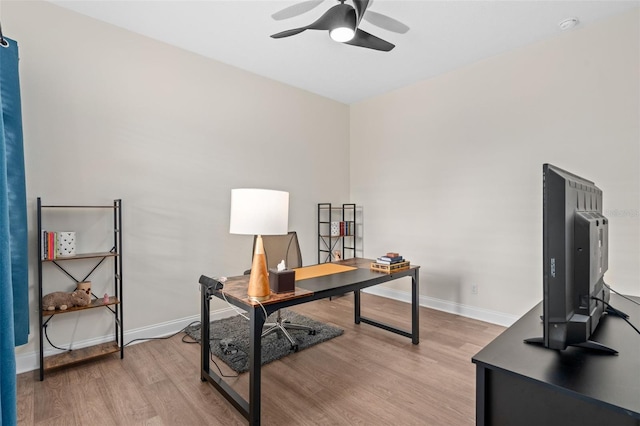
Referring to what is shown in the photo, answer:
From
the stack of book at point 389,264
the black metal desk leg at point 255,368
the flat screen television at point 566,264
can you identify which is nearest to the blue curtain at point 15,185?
the black metal desk leg at point 255,368

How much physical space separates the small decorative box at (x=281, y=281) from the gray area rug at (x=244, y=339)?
828mm

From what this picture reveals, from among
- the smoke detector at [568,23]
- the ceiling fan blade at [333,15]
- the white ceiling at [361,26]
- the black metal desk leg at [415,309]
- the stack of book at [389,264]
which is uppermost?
the white ceiling at [361,26]

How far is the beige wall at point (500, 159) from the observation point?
8.89 ft

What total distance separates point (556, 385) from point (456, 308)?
309cm

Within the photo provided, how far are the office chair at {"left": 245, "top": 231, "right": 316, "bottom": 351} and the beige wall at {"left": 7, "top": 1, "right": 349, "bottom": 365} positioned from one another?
2.13ft

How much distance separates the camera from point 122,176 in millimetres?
2857

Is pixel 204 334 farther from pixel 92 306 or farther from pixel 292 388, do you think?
pixel 92 306

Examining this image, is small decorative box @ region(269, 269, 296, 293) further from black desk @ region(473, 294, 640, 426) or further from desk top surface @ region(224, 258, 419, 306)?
black desk @ region(473, 294, 640, 426)

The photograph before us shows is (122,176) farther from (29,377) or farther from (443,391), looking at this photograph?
(443,391)

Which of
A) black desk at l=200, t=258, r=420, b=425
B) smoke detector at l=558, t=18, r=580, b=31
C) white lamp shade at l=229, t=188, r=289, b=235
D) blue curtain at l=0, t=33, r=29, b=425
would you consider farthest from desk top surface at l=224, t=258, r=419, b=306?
smoke detector at l=558, t=18, r=580, b=31

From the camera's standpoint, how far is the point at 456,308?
12.2ft

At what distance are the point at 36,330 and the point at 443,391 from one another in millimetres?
2971

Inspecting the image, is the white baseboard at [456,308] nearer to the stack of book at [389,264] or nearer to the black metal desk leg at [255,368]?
the stack of book at [389,264]

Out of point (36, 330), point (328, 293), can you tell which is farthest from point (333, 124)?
point (36, 330)
